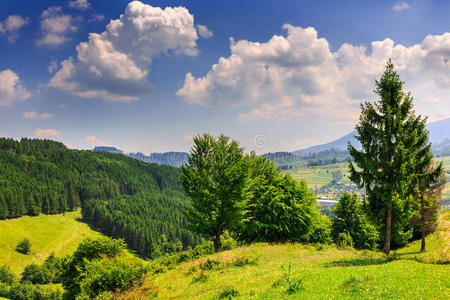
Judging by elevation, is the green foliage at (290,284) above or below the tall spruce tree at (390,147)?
below

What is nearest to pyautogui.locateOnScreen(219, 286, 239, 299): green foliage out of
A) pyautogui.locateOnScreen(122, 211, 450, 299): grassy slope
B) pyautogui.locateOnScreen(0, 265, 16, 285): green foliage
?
pyautogui.locateOnScreen(122, 211, 450, 299): grassy slope

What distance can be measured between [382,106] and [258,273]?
1957cm

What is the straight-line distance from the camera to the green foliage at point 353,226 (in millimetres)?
48781

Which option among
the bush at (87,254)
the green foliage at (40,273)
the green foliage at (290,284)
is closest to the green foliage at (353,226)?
the green foliage at (290,284)

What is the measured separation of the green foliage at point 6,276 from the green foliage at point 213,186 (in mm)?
132981

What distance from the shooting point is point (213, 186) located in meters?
32.1

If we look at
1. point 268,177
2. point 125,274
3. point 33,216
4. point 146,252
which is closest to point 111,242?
point 125,274

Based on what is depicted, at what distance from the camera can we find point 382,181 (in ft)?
75.0

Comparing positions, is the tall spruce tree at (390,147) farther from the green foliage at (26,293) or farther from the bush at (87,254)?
the green foliage at (26,293)

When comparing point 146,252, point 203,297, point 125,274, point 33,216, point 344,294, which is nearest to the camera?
point 344,294

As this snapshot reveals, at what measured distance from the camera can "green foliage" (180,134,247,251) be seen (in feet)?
104

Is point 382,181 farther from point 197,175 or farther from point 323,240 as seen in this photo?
point 323,240

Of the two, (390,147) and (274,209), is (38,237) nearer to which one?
(274,209)

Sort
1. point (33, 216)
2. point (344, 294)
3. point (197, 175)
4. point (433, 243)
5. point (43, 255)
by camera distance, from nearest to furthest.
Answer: point (344, 294)
point (197, 175)
point (433, 243)
point (43, 255)
point (33, 216)
